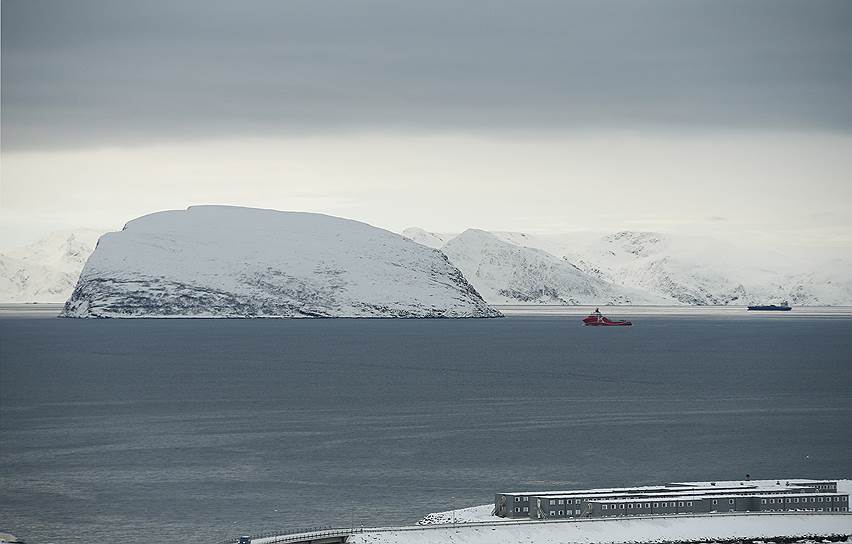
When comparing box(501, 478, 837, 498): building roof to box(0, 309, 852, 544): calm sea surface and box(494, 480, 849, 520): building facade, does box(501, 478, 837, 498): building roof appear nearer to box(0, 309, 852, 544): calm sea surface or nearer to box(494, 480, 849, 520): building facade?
box(494, 480, 849, 520): building facade

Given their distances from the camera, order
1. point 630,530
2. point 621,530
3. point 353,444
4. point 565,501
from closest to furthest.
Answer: point 621,530 < point 630,530 < point 565,501 < point 353,444

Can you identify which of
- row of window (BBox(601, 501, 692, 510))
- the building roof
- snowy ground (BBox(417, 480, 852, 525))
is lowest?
snowy ground (BBox(417, 480, 852, 525))

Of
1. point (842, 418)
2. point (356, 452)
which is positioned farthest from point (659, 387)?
point (356, 452)

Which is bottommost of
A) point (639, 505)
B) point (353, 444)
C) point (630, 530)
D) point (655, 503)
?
point (630, 530)

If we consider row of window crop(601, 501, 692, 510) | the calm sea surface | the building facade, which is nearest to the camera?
the building facade

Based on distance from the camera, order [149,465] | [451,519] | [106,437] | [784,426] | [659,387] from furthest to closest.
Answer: [659,387], [784,426], [106,437], [149,465], [451,519]

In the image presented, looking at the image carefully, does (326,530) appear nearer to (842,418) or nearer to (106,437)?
(106,437)

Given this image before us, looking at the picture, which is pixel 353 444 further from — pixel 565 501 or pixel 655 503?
pixel 655 503

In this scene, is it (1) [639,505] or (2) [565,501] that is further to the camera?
(1) [639,505]

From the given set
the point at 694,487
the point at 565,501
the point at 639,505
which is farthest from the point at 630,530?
the point at 694,487

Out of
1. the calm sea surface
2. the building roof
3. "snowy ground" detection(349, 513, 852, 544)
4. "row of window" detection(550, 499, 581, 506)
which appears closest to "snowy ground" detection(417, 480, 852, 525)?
the building roof

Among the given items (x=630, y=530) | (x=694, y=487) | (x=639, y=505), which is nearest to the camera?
(x=630, y=530)
